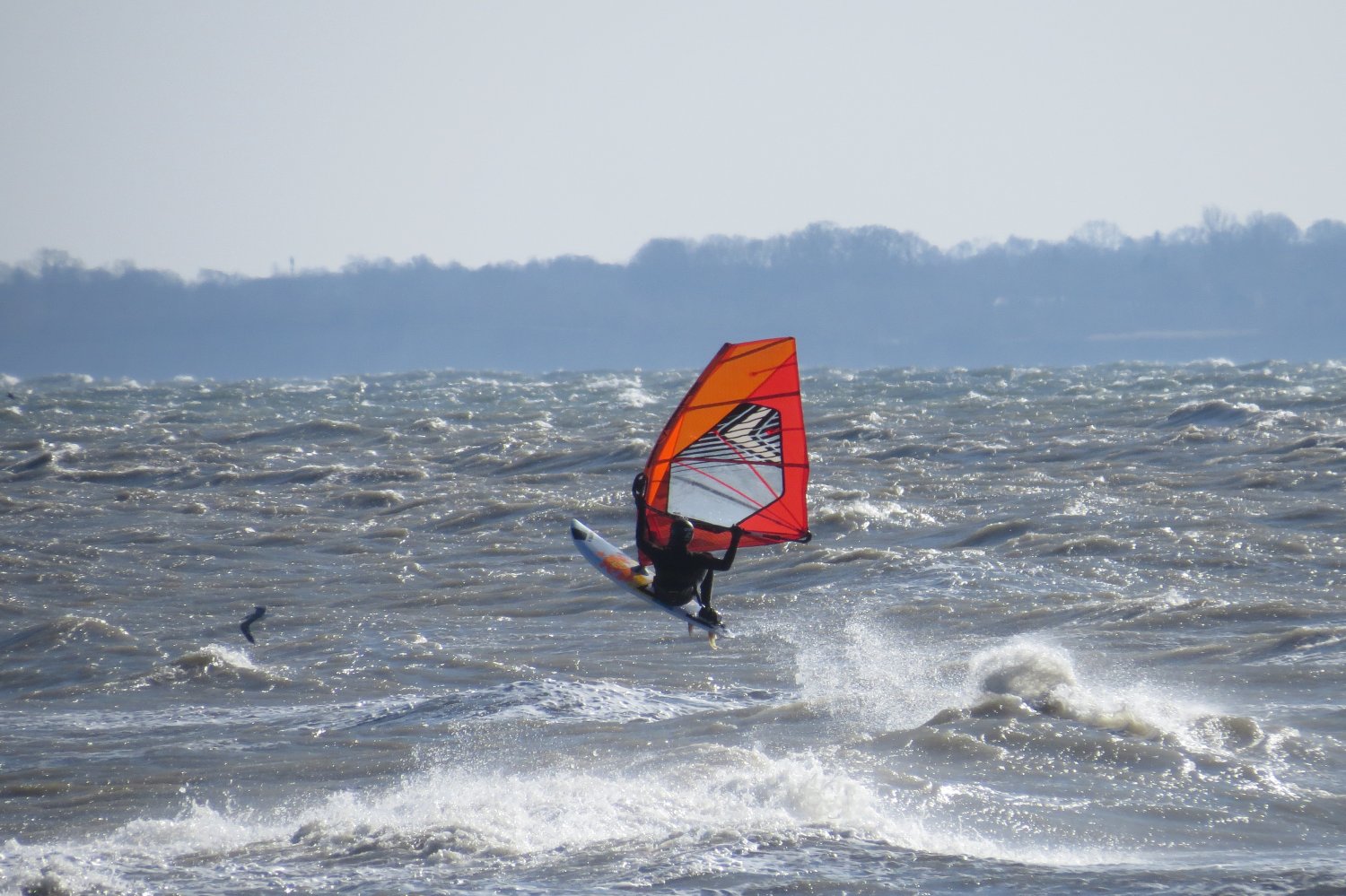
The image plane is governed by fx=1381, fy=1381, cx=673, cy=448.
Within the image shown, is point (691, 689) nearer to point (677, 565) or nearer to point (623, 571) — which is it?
point (623, 571)

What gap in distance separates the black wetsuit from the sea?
3.91 ft

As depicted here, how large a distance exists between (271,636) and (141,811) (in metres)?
5.65

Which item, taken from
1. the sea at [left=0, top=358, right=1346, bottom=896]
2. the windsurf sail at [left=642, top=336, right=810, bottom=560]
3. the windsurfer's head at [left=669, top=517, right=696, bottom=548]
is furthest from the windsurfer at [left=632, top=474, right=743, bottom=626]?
the sea at [left=0, top=358, right=1346, bottom=896]

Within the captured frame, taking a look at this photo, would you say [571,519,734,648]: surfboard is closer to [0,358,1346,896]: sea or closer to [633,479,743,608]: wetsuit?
[633,479,743,608]: wetsuit

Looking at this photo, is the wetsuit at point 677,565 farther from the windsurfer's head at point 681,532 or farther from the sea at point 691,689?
the sea at point 691,689

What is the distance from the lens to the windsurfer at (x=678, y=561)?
392 inches

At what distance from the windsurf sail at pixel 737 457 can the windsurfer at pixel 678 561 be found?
115mm

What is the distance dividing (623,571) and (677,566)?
4.41 ft

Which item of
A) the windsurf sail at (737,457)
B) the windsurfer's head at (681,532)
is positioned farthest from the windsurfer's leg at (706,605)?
the windsurfer's head at (681,532)

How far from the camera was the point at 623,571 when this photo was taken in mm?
11398

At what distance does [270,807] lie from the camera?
9469mm

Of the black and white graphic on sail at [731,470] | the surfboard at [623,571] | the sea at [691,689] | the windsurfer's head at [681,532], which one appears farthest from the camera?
the surfboard at [623,571]

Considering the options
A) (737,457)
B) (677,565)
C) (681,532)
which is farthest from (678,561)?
(737,457)

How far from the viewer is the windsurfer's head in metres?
9.94
